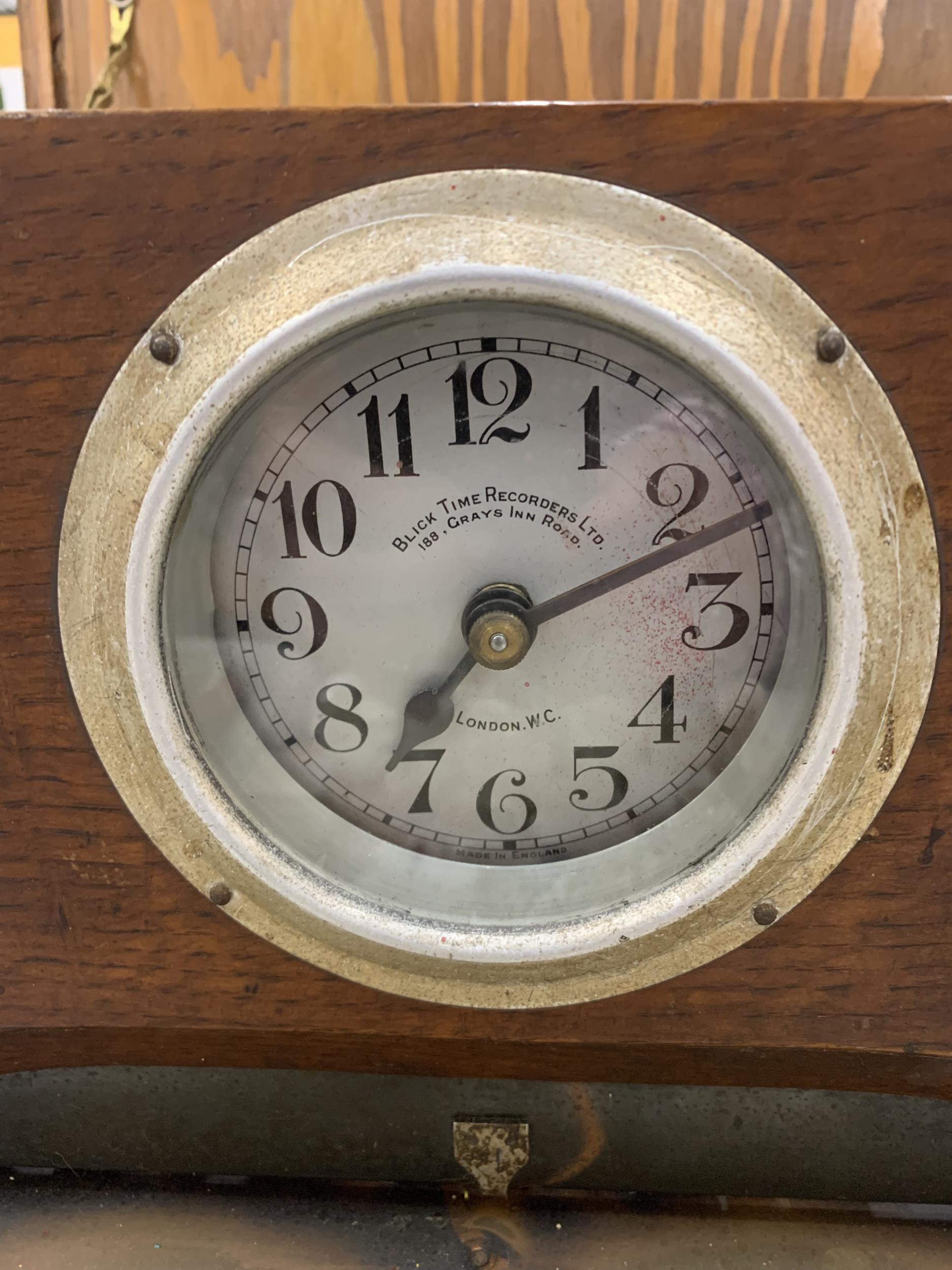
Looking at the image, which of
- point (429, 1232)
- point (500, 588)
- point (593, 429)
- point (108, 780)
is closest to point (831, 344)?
point (593, 429)

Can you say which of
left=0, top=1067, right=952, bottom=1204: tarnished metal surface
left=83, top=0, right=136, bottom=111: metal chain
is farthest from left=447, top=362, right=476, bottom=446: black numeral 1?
left=0, top=1067, right=952, bottom=1204: tarnished metal surface

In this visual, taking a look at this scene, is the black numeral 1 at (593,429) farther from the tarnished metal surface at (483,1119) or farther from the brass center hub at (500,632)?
the tarnished metal surface at (483,1119)

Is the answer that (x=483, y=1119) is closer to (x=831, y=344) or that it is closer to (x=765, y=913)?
(x=765, y=913)

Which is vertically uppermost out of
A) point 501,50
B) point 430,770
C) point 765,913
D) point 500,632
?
point 501,50

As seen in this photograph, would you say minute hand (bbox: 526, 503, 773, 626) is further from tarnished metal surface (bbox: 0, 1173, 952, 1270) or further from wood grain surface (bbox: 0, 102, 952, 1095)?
tarnished metal surface (bbox: 0, 1173, 952, 1270)

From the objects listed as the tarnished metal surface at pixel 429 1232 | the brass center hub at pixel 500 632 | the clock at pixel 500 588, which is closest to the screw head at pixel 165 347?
the clock at pixel 500 588

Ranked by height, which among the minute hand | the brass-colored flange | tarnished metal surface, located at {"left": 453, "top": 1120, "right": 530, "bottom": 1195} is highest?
Answer: the minute hand

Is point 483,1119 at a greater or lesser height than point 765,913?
lesser
